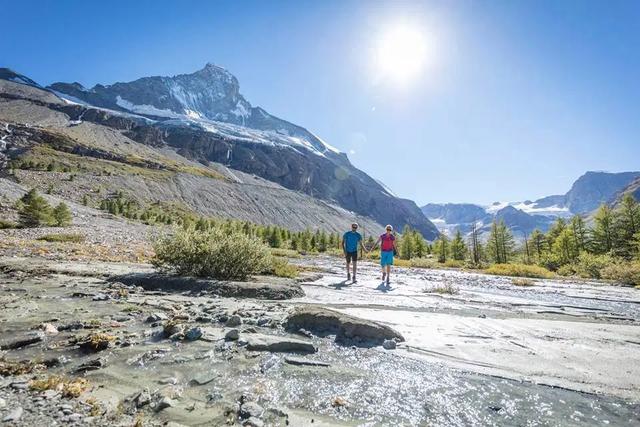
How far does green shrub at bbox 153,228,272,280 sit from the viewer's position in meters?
11.6

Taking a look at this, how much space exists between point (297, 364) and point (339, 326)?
166cm

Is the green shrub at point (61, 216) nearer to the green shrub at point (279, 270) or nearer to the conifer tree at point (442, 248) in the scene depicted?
the green shrub at point (279, 270)

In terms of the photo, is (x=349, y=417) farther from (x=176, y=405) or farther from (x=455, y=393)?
(x=176, y=405)

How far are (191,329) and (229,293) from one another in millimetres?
4152

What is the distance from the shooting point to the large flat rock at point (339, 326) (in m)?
6.30

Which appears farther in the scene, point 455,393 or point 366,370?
point 366,370

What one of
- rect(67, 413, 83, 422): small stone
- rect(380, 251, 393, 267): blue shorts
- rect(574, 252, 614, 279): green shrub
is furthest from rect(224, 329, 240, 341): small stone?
rect(574, 252, 614, 279): green shrub

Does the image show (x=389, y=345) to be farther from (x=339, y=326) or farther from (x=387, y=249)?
(x=387, y=249)

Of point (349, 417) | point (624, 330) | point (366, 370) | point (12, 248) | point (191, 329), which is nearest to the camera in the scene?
point (349, 417)

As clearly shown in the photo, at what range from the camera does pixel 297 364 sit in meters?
5.05

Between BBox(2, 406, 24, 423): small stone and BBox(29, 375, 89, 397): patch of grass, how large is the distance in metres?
0.43

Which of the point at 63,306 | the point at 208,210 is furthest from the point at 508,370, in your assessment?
the point at 208,210

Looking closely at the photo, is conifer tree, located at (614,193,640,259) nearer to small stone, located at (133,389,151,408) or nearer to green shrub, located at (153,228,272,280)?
green shrub, located at (153,228,272,280)

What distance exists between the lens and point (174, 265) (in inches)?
476
